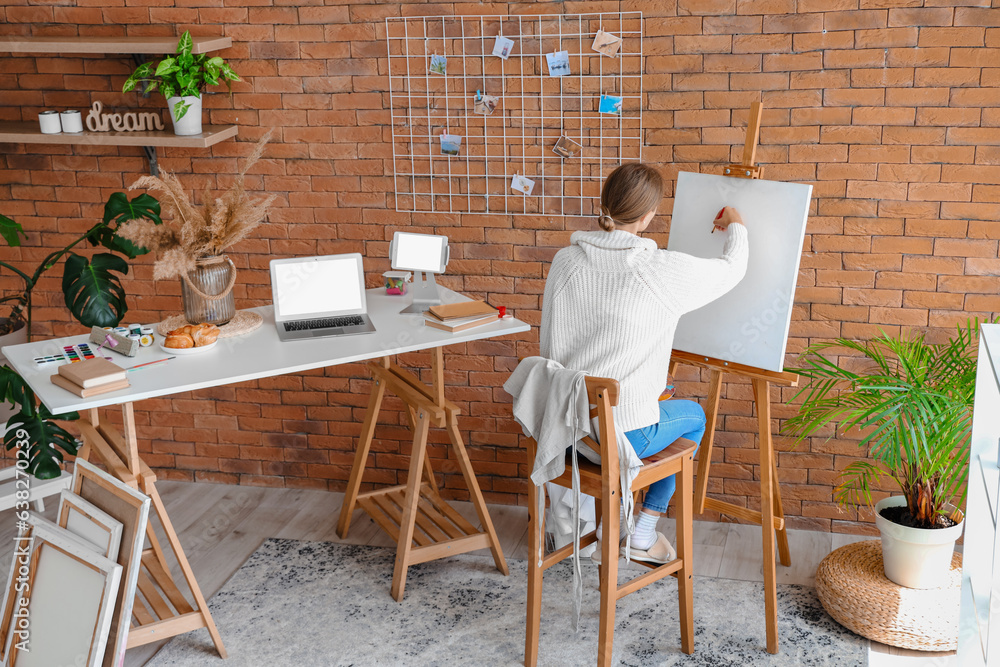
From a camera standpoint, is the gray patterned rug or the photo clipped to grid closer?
the gray patterned rug

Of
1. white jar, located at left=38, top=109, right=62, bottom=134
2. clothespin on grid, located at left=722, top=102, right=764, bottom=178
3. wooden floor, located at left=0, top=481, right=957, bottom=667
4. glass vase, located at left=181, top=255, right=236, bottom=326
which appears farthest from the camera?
white jar, located at left=38, top=109, right=62, bottom=134

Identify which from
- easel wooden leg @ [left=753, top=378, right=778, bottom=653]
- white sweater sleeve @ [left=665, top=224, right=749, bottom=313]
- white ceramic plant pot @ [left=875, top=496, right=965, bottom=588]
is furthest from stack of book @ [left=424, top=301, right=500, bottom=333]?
white ceramic plant pot @ [left=875, top=496, right=965, bottom=588]

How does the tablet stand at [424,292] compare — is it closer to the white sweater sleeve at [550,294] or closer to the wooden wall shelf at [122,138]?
the white sweater sleeve at [550,294]

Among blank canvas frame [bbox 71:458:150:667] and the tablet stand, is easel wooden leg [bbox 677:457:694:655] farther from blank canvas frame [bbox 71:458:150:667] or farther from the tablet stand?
blank canvas frame [bbox 71:458:150:667]

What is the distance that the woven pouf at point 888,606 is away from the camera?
2598 mm

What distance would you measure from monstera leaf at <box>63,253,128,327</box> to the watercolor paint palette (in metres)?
0.30

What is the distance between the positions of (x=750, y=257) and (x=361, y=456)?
1.52 metres

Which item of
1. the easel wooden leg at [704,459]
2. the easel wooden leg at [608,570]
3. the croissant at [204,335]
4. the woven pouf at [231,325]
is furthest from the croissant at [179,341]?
the easel wooden leg at [704,459]

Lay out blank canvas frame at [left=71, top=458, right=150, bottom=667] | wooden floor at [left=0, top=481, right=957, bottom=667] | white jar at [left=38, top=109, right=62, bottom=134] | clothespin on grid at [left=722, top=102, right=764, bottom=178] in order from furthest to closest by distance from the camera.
→ white jar at [left=38, top=109, right=62, bottom=134], wooden floor at [left=0, top=481, right=957, bottom=667], clothespin on grid at [left=722, top=102, right=764, bottom=178], blank canvas frame at [left=71, top=458, right=150, bottom=667]

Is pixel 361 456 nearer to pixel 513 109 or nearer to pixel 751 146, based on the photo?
pixel 513 109

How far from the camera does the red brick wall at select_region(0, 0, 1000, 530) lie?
290 centimetres

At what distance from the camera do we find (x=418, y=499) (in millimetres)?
3137

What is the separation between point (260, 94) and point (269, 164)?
0.26 metres

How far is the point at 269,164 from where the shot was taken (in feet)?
11.3
